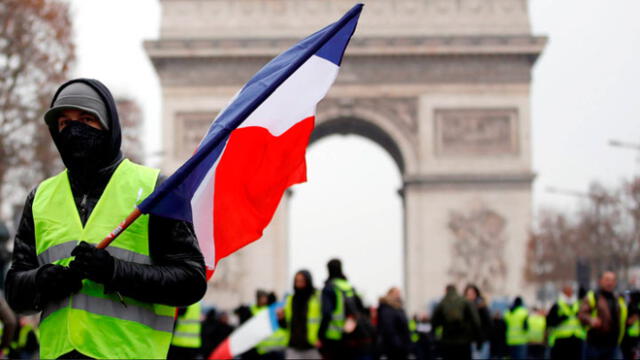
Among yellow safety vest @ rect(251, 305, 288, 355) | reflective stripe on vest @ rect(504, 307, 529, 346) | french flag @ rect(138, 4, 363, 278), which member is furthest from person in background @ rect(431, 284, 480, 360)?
french flag @ rect(138, 4, 363, 278)

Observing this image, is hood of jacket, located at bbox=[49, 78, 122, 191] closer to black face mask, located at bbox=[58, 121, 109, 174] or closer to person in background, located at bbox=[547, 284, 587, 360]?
black face mask, located at bbox=[58, 121, 109, 174]

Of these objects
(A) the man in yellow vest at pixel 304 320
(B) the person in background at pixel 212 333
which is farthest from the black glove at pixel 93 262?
(B) the person in background at pixel 212 333

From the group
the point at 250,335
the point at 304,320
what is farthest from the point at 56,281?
the point at 250,335

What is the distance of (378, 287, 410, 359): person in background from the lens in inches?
553

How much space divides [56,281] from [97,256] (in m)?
0.18

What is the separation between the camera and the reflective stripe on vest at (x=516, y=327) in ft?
61.6

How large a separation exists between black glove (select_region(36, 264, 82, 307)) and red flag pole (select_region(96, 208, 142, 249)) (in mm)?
115

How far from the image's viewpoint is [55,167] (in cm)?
2959

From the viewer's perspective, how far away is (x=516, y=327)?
18797mm

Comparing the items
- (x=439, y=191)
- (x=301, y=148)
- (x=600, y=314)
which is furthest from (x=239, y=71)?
(x=301, y=148)

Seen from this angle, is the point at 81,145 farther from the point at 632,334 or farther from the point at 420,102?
the point at 420,102

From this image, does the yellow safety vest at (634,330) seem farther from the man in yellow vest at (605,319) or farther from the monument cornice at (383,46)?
the monument cornice at (383,46)

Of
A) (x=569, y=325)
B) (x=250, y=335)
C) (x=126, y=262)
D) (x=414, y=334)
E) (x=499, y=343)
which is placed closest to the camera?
(x=126, y=262)

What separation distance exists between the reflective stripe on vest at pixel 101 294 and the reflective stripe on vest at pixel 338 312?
721 cm
